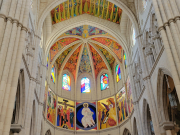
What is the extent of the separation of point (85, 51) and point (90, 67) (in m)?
1.89

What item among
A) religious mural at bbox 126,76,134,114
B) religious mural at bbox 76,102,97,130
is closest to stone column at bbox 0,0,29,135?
religious mural at bbox 126,76,134,114

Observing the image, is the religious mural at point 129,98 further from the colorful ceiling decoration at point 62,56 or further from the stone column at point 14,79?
the stone column at point 14,79

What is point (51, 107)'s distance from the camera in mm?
20203

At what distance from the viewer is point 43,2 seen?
54.9ft

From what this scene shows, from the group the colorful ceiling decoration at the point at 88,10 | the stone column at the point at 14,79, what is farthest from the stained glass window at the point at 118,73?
the stone column at the point at 14,79

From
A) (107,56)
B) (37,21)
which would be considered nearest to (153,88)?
(37,21)

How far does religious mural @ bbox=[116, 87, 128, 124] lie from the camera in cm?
1994

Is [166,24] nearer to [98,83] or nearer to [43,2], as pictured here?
[43,2]

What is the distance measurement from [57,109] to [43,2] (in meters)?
9.70

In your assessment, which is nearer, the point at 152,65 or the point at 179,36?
the point at 179,36

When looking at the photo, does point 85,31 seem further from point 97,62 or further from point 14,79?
point 14,79

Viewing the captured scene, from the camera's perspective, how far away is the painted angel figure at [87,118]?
2166 centimetres

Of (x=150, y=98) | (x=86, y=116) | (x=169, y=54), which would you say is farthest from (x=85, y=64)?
(x=169, y=54)

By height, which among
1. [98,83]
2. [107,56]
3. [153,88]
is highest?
[107,56]
